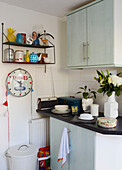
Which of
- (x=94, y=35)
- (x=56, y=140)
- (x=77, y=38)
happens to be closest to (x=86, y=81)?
(x=77, y=38)

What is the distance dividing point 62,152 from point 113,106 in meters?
0.77

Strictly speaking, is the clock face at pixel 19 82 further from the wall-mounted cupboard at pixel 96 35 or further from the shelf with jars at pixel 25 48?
the wall-mounted cupboard at pixel 96 35

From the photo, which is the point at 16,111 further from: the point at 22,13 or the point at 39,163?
the point at 22,13

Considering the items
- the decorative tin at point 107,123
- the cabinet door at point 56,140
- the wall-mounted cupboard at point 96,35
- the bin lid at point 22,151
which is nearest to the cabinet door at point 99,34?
the wall-mounted cupboard at point 96,35

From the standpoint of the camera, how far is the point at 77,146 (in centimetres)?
199

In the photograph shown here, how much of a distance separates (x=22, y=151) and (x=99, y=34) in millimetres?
1704

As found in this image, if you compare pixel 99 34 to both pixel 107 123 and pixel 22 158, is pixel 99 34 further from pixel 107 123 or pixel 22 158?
pixel 22 158

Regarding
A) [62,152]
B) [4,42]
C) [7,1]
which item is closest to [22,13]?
[7,1]

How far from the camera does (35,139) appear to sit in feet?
8.48

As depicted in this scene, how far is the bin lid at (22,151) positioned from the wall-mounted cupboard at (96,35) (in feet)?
4.03

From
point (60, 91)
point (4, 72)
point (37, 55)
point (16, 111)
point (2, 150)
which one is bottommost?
point (2, 150)

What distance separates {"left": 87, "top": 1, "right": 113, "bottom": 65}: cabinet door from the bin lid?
52.0 inches

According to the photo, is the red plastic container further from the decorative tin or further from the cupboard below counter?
the decorative tin

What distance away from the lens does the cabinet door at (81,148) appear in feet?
5.96
